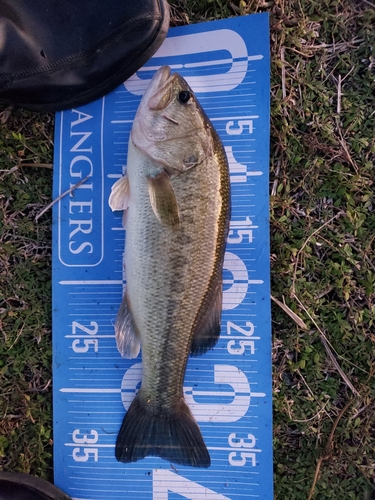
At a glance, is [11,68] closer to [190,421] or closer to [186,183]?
[186,183]

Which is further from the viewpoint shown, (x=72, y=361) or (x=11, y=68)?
(x=72, y=361)

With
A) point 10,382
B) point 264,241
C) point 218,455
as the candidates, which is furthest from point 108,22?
point 218,455

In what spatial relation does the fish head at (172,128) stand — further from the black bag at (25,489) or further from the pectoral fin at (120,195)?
the black bag at (25,489)

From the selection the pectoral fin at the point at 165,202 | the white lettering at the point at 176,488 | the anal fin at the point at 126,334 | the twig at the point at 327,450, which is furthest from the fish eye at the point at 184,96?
the white lettering at the point at 176,488

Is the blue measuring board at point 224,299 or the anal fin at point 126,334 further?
the blue measuring board at point 224,299

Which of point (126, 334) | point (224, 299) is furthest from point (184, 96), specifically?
point (126, 334)

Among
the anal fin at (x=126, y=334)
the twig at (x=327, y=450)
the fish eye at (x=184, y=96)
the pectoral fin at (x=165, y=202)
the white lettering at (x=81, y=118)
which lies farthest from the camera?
the white lettering at (x=81, y=118)

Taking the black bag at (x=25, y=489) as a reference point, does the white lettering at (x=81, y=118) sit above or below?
above
